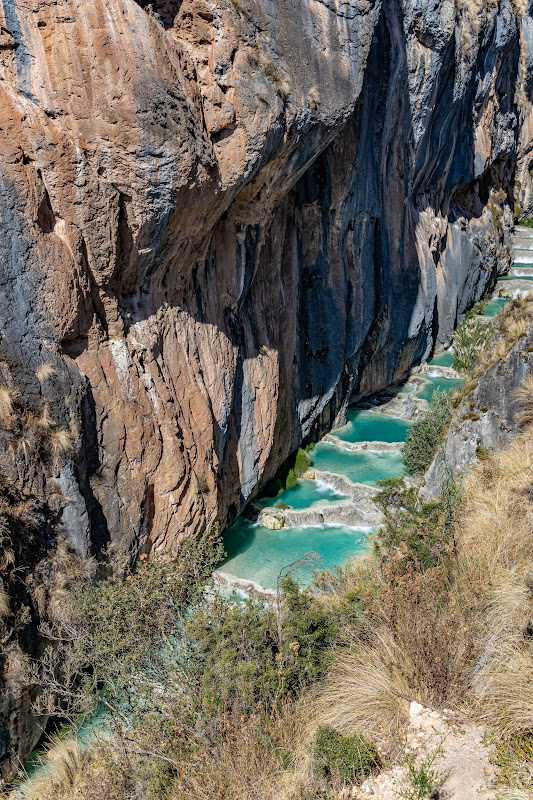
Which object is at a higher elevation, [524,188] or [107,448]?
[524,188]

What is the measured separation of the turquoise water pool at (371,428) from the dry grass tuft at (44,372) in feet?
41.8

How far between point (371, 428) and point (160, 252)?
12.8 m

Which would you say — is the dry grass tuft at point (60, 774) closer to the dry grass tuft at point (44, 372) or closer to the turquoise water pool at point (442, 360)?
the dry grass tuft at point (44, 372)

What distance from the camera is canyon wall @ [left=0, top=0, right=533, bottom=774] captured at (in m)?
10.4

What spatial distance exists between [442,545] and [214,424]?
7.18 meters

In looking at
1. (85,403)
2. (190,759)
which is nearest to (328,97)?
(85,403)

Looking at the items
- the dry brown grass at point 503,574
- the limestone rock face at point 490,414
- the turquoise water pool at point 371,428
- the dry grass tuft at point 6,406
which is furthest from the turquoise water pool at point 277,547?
the dry grass tuft at point 6,406

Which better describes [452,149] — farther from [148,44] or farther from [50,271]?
[50,271]

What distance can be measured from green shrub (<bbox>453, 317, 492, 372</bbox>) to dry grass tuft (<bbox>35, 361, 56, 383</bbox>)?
19236 mm

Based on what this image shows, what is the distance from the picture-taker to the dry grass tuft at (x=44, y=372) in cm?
1077

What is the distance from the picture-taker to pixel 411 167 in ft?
80.5

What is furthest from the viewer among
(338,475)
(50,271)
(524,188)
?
(524,188)

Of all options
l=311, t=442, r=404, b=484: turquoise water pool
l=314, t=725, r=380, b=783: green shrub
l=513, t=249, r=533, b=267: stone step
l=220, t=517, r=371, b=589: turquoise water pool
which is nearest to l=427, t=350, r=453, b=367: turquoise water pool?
l=311, t=442, r=404, b=484: turquoise water pool

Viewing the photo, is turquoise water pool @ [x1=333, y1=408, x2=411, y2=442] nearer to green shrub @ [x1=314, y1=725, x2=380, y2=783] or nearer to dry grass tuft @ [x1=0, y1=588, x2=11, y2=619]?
dry grass tuft @ [x1=0, y1=588, x2=11, y2=619]
